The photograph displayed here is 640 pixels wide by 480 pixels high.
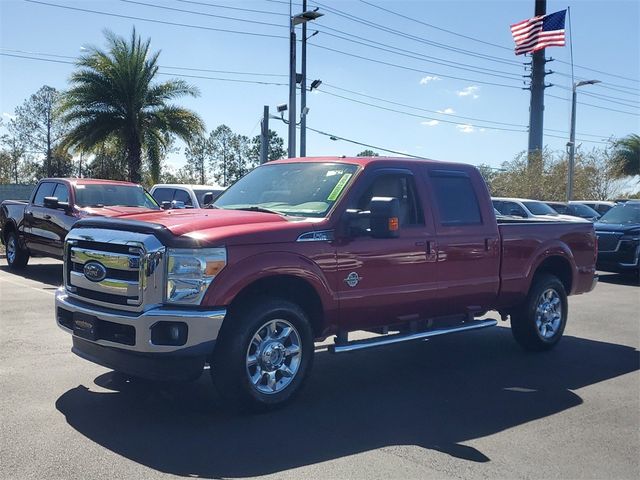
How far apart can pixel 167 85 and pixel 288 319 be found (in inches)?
830

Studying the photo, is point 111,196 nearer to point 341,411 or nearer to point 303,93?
point 341,411

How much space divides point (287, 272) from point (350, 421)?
1.27m

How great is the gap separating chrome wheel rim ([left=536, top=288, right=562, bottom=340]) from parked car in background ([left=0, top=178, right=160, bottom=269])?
720cm

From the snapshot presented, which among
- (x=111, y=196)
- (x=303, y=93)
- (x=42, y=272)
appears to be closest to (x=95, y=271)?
(x=111, y=196)

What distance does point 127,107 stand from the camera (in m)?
24.4

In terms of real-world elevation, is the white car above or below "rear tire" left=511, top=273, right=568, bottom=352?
above

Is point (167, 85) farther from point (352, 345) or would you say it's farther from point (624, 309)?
point (352, 345)

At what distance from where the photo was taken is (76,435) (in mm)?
4738

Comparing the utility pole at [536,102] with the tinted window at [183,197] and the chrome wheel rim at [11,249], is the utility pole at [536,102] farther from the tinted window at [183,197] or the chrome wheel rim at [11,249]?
the chrome wheel rim at [11,249]

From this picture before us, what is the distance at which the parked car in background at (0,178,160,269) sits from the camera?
40.9 ft

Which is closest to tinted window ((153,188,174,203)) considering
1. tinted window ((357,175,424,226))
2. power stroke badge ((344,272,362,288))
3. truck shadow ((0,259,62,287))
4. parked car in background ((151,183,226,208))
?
parked car in background ((151,183,226,208))

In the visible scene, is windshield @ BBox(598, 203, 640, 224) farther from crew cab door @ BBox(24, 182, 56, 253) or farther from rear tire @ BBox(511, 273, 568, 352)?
crew cab door @ BBox(24, 182, 56, 253)

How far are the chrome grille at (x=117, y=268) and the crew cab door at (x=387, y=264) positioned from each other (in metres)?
1.61

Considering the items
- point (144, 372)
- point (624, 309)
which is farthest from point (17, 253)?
point (624, 309)
